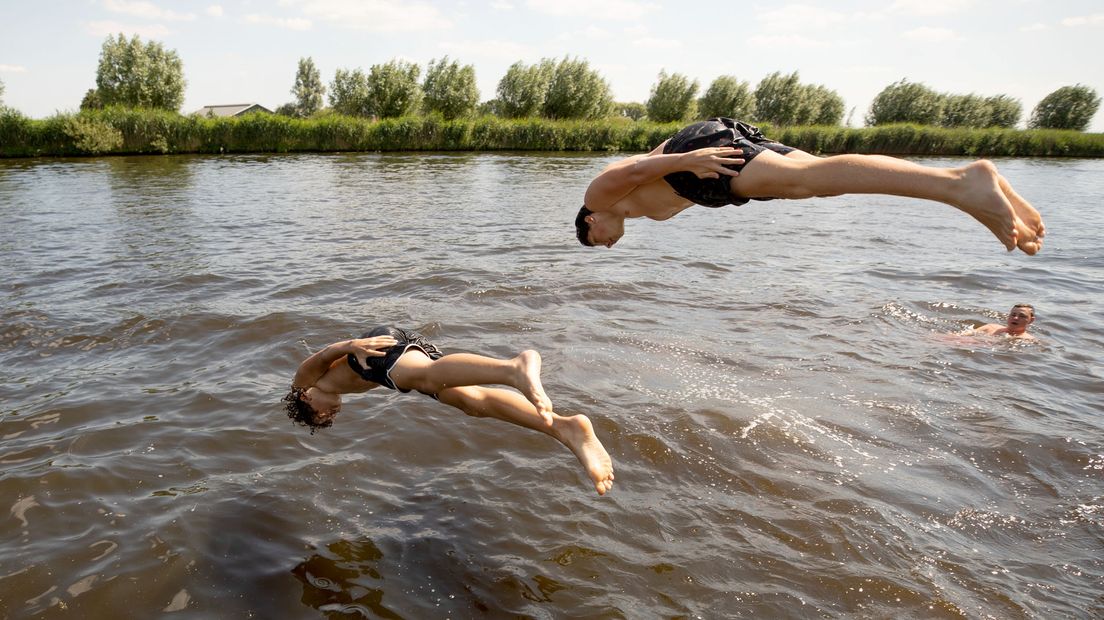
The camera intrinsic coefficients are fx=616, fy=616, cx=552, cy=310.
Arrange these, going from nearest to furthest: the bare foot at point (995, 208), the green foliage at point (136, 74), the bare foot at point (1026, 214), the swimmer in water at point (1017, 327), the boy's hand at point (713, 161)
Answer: the bare foot at point (995, 208) < the bare foot at point (1026, 214) < the boy's hand at point (713, 161) < the swimmer in water at point (1017, 327) < the green foliage at point (136, 74)

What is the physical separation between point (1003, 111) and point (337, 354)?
76252 millimetres

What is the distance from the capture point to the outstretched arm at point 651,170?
3775 mm

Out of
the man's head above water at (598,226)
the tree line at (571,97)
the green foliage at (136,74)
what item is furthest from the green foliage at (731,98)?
the man's head above water at (598,226)

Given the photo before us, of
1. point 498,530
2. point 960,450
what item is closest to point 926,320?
point 960,450

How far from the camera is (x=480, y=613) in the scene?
3.97 metres

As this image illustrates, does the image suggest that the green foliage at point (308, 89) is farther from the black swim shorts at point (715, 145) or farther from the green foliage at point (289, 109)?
the black swim shorts at point (715, 145)

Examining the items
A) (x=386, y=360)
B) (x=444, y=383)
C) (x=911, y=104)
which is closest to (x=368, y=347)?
(x=386, y=360)

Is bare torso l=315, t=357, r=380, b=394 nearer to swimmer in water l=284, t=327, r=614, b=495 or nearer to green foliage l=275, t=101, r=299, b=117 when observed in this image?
swimmer in water l=284, t=327, r=614, b=495

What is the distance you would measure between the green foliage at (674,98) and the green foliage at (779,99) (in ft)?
24.9

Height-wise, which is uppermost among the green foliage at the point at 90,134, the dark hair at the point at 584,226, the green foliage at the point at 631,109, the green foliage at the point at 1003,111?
the green foliage at the point at 631,109

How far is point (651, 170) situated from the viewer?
4.02 meters

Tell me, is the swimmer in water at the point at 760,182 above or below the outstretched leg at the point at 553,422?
above

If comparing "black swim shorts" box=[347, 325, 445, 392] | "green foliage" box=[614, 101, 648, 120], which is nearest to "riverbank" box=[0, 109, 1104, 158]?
"black swim shorts" box=[347, 325, 445, 392]

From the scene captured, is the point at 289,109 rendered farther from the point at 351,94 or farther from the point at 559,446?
the point at 559,446
